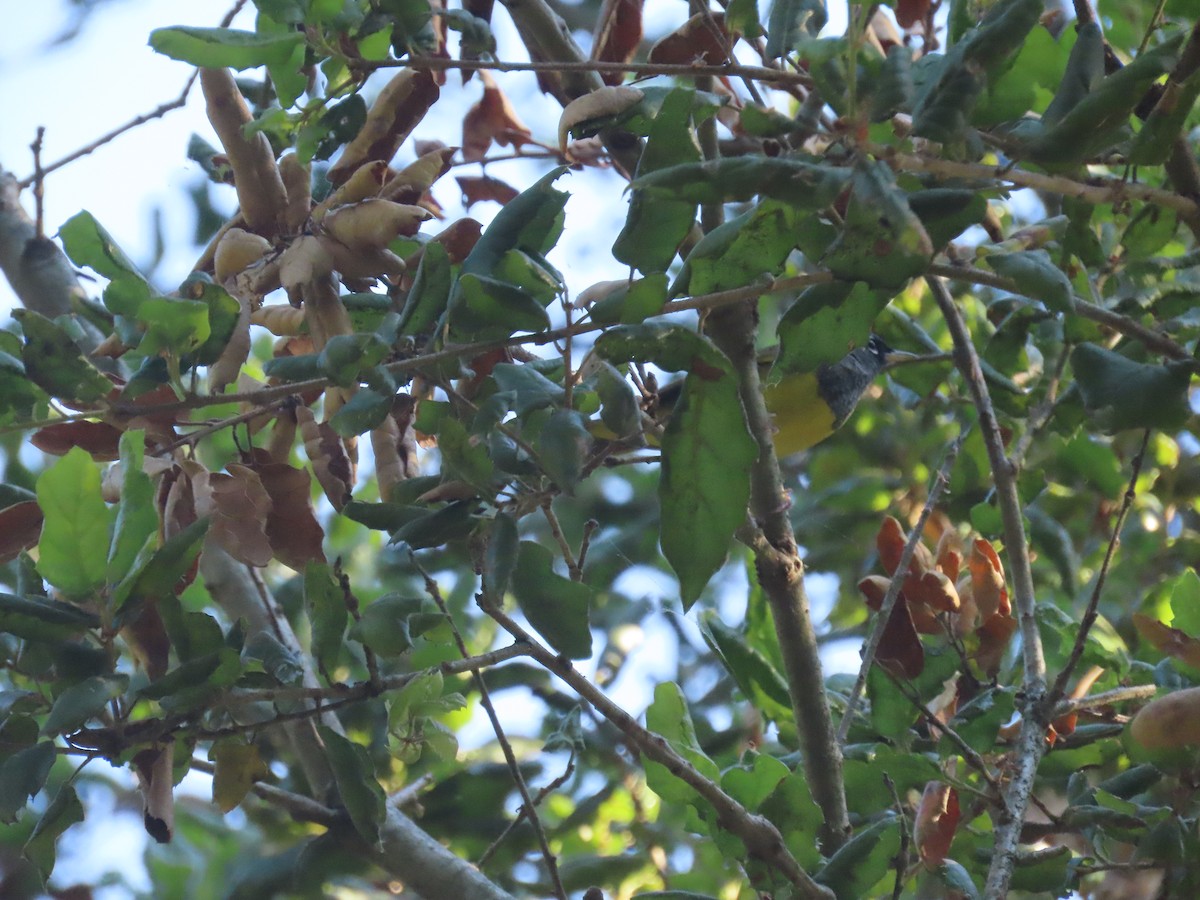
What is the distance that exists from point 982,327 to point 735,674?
625mm

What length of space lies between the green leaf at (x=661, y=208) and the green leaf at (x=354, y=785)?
428 mm

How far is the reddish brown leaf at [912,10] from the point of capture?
59.0 inches

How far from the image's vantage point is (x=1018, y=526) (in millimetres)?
1141

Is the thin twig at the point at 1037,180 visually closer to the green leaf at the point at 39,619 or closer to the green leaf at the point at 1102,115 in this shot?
the green leaf at the point at 1102,115

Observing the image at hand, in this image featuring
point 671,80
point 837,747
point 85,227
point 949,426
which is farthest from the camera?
point 949,426

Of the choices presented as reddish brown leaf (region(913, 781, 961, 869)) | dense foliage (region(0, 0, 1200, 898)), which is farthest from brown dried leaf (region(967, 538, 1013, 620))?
reddish brown leaf (region(913, 781, 961, 869))

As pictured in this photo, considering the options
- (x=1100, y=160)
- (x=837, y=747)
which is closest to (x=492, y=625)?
(x=837, y=747)

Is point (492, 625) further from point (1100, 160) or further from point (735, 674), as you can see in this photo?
point (1100, 160)

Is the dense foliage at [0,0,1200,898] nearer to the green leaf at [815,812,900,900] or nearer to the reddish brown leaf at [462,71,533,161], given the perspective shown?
the green leaf at [815,812,900,900]

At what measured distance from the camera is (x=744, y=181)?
705 millimetres

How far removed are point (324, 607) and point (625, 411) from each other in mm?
312

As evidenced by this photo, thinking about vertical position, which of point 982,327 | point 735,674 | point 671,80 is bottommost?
point 735,674

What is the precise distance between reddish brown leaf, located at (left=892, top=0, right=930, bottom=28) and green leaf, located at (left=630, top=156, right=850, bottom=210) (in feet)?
2.96

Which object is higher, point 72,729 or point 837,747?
point 837,747
